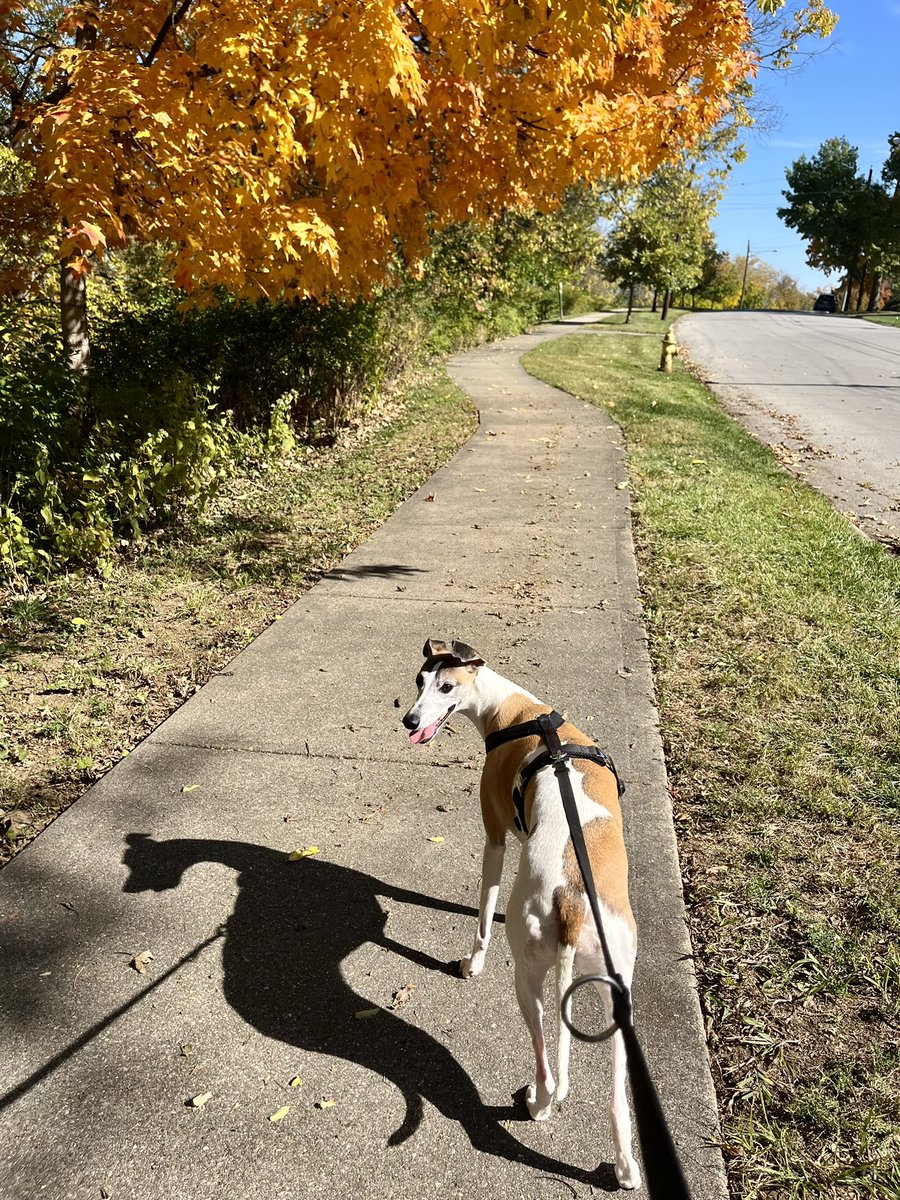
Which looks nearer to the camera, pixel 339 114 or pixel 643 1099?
pixel 643 1099

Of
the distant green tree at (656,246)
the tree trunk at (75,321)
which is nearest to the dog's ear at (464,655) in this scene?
the tree trunk at (75,321)

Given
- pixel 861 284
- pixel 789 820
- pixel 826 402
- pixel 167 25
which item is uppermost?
pixel 861 284

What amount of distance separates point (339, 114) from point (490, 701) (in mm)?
4385

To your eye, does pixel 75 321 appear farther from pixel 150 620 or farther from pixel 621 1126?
pixel 621 1126

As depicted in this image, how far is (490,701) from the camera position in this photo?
3055mm

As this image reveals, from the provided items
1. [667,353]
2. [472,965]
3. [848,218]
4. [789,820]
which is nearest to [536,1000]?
[472,965]

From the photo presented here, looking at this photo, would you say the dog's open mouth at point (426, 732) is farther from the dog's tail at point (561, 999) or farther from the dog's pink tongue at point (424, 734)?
the dog's tail at point (561, 999)

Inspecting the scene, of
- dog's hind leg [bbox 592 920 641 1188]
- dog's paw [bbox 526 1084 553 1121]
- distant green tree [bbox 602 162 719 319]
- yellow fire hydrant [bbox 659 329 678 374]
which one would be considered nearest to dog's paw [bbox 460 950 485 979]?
dog's paw [bbox 526 1084 553 1121]

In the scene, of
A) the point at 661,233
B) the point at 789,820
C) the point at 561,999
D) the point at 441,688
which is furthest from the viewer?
the point at 661,233

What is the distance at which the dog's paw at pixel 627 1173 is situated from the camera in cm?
210

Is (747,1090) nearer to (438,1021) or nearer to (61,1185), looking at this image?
(438,1021)

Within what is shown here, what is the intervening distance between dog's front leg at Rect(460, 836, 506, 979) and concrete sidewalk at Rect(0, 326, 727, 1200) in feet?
0.23

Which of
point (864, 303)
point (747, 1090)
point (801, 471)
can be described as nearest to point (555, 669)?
point (747, 1090)

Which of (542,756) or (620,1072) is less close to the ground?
(542,756)
